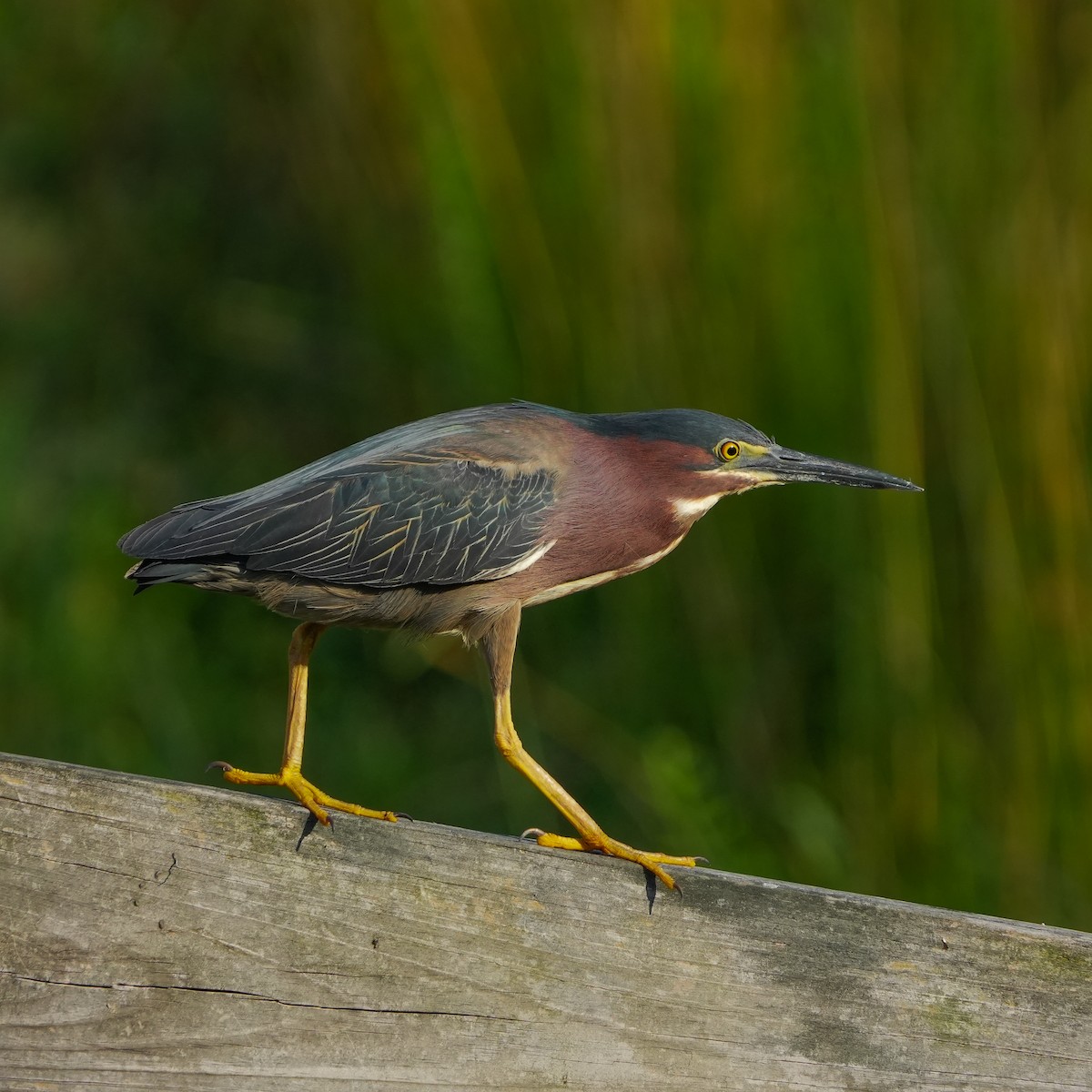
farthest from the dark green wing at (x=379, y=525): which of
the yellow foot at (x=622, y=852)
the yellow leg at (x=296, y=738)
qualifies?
the yellow foot at (x=622, y=852)

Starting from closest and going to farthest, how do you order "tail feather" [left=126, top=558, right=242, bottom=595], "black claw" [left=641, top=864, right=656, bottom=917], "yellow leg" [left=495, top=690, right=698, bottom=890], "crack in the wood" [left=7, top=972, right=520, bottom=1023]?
"crack in the wood" [left=7, top=972, right=520, bottom=1023], "black claw" [left=641, top=864, right=656, bottom=917], "yellow leg" [left=495, top=690, right=698, bottom=890], "tail feather" [left=126, top=558, right=242, bottom=595]

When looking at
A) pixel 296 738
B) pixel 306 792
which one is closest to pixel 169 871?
pixel 306 792

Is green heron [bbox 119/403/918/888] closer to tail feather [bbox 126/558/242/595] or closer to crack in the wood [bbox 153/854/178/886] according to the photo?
tail feather [bbox 126/558/242/595]

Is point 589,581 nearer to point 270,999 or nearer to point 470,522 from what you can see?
point 470,522

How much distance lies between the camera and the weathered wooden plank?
174 centimetres

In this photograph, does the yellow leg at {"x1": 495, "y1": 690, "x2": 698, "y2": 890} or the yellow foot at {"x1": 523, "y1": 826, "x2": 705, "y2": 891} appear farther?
the yellow leg at {"x1": 495, "y1": 690, "x2": 698, "y2": 890}

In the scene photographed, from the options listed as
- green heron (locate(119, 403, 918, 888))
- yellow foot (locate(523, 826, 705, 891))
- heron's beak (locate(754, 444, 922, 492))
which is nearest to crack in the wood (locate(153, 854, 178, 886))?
yellow foot (locate(523, 826, 705, 891))

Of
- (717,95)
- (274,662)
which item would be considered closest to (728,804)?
(717,95)

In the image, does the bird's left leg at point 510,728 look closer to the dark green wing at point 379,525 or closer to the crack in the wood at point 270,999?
the dark green wing at point 379,525

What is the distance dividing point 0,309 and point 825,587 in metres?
3.56

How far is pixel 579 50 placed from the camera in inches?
135

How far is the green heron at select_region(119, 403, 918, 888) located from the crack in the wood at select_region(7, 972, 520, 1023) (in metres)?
0.82

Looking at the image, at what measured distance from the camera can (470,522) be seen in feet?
9.15

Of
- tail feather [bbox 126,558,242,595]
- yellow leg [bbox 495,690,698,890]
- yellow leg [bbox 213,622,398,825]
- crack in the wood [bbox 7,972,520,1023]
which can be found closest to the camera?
crack in the wood [bbox 7,972,520,1023]
